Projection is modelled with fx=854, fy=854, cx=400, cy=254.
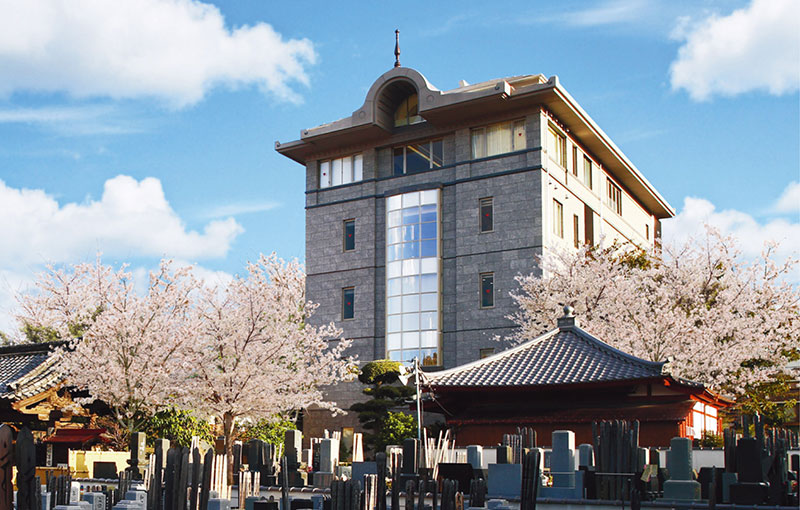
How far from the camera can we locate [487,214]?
44.2 metres

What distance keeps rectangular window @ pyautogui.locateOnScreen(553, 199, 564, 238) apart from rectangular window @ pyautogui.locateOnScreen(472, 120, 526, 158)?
363 centimetres

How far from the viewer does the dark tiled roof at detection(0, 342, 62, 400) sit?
26969 millimetres

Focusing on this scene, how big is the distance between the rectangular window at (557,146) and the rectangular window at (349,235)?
11.8m

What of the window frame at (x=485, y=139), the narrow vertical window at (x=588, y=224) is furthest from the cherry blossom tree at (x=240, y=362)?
the narrow vertical window at (x=588, y=224)

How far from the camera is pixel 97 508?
14297 mm

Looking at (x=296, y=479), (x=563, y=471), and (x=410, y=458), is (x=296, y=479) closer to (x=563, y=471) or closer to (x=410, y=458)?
(x=410, y=458)

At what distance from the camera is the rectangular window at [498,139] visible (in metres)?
43.8

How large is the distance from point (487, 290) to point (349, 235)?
9.37 meters

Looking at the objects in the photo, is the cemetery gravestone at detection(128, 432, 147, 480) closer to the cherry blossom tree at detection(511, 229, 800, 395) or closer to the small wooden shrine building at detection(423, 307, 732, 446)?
the small wooden shrine building at detection(423, 307, 732, 446)

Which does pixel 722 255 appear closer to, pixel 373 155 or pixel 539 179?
pixel 539 179

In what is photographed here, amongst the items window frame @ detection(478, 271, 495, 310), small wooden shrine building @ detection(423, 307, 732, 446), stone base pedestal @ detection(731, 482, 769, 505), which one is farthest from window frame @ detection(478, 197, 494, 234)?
stone base pedestal @ detection(731, 482, 769, 505)

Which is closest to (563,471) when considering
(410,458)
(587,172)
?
(410,458)

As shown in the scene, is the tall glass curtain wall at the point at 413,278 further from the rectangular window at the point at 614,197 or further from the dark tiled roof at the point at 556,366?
the dark tiled roof at the point at 556,366

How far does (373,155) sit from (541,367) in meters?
27.6
